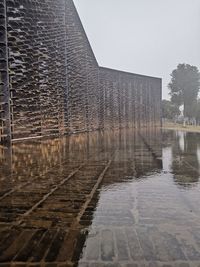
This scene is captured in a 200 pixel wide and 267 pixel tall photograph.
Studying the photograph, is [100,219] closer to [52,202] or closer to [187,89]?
[52,202]

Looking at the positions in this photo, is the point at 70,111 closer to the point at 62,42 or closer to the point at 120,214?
the point at 62,42

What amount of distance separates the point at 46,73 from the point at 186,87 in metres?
40.8

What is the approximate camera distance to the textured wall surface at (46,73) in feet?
34.8

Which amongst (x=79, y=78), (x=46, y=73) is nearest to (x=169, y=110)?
(x=79, y=78)

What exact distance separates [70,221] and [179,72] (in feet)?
173

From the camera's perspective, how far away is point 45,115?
46.7 ft

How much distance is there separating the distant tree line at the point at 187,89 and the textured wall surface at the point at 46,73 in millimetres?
25839

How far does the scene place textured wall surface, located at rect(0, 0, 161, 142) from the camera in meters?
10.6

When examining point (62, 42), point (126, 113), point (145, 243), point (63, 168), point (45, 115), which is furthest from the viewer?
point (126, 113)

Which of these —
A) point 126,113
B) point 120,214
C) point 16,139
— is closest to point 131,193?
point 120,214

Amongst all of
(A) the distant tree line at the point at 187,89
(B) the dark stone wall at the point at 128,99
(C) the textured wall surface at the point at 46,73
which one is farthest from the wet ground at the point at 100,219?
(A) the distant tree line at the point at 187,89

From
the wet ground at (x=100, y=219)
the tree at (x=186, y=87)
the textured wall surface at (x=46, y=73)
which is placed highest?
the tree at (x=186, y=87)

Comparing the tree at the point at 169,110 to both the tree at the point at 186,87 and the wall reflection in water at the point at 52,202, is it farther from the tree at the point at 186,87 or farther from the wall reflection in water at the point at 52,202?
the wall reflection in water at the point at 52,202

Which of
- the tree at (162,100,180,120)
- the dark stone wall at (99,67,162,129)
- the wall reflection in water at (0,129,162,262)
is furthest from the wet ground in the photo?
the tree at (162,100,180,120)
